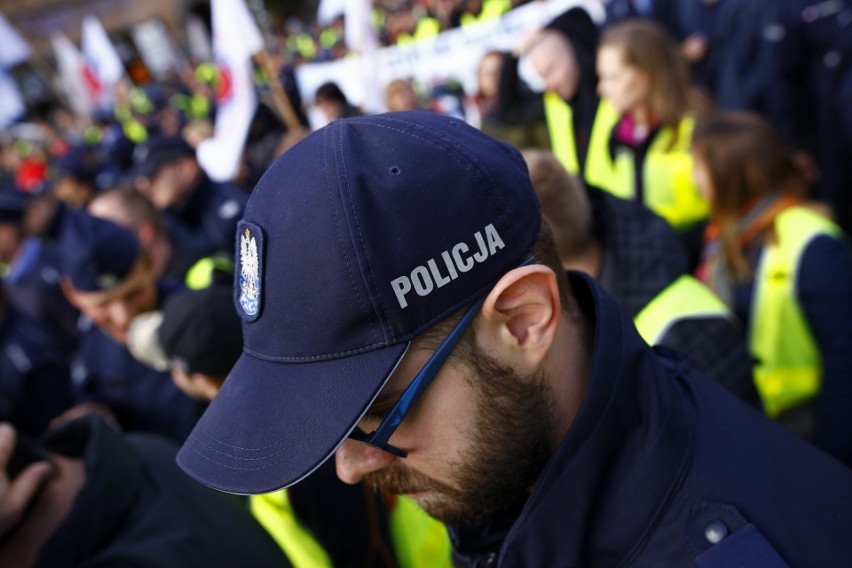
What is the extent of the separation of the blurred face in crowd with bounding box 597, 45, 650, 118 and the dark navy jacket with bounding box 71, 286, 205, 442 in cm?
247

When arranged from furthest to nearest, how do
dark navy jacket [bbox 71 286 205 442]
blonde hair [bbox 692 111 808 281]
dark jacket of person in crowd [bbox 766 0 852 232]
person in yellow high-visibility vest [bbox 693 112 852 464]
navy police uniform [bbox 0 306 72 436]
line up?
dark jacket of person in crowd [bbox 766 0 852 232] < navy police uniform [bbox 0 306 72 436] < dark navy jacket [bbox 71 286 205 442] < blonde hair [bbox 692 111 808 281] < person in yellow high-visibility vest [bbox 693 112 852 464]

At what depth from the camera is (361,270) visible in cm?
92

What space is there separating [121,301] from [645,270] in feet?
7.54

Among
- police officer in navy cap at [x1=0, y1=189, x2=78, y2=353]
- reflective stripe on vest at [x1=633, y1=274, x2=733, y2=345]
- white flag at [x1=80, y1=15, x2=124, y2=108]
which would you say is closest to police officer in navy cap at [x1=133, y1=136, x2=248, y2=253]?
police officer in navy cap at [x1=0, y1=189, x2=78, y2=353]

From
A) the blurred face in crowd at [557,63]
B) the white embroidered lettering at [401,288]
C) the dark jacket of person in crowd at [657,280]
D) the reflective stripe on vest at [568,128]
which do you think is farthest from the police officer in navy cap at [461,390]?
the blurred face in crowd at [557,63]

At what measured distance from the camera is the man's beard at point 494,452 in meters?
1.05

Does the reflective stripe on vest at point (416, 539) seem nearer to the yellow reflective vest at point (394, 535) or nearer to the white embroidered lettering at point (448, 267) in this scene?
the yellow reflective vest at point (394, 535)

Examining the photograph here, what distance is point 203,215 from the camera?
461cm

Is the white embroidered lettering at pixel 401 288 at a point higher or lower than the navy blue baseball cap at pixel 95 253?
A: higher

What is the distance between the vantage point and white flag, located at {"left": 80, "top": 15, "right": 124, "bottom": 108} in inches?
421

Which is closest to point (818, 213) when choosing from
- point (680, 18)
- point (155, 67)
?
point (680, 18)

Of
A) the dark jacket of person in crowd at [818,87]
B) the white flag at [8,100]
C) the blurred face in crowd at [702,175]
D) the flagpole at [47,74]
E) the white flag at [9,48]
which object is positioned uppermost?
the flagpole at [47,74]

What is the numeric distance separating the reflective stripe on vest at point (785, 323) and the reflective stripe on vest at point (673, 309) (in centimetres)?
55

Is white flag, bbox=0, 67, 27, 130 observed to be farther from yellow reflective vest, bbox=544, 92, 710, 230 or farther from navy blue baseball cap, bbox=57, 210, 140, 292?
yellow reflective vest, bbox=544, 92, 710, 230
